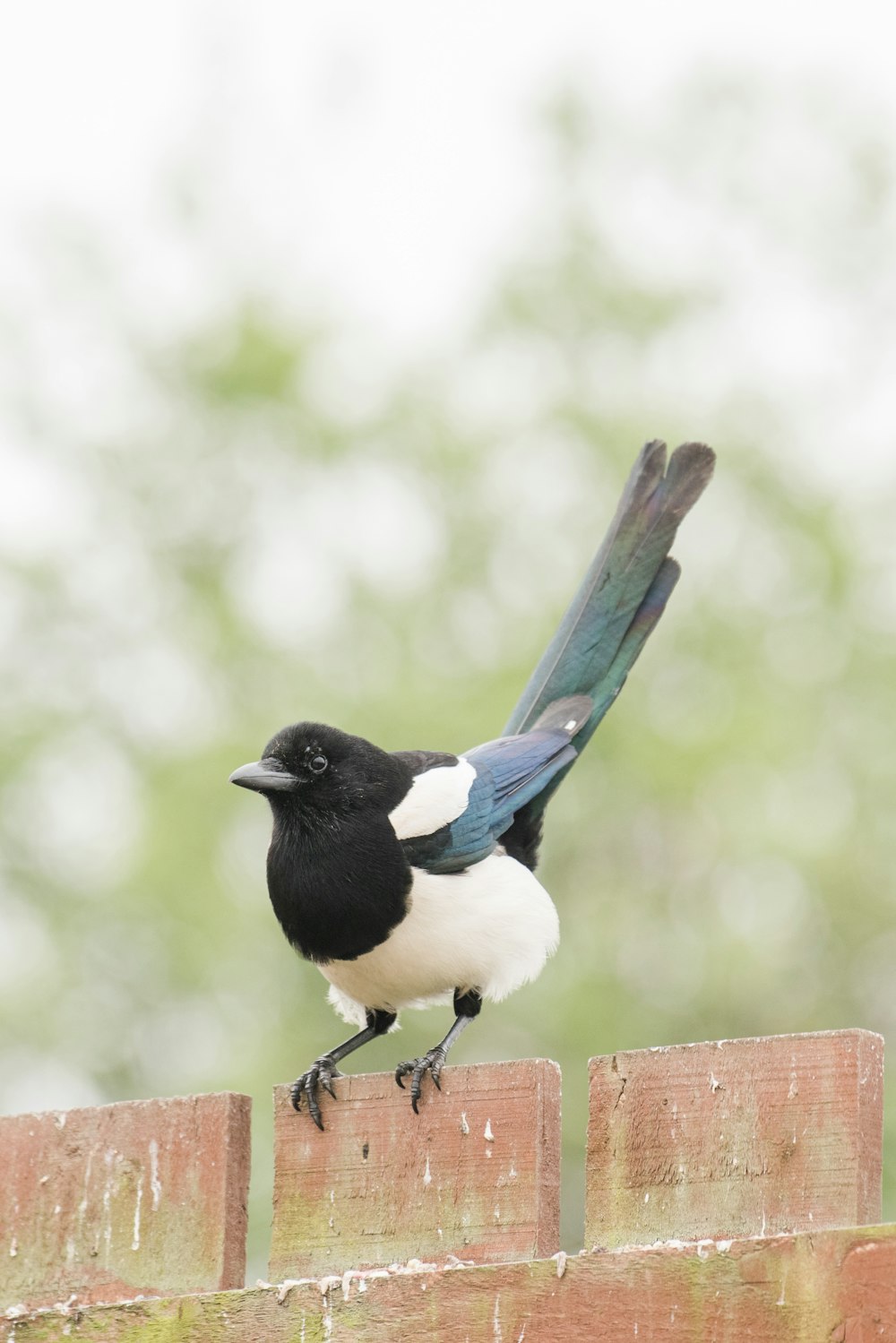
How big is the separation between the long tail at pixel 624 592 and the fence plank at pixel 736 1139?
1.29 metres

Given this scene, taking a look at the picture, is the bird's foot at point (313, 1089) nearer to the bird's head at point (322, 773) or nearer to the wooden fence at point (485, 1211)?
the wooden fence at point (485, 1211)

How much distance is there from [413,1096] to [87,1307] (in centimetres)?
41

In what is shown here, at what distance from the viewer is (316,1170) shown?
2.00 m

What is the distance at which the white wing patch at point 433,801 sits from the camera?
288cm

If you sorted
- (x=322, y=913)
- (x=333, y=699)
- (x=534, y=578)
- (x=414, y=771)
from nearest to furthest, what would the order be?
(x=322, y=913), (x=414, y=771), (x=333, y=699), (x=534, y=578)

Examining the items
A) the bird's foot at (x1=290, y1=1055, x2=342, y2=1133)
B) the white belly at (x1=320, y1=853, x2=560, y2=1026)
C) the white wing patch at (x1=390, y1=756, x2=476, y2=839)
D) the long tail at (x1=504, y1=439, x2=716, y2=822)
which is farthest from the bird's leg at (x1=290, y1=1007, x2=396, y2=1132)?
the long tail at (x1=504, y1=439, x2=716, y2=822)

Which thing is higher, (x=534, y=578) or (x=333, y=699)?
(x=534, y=578)

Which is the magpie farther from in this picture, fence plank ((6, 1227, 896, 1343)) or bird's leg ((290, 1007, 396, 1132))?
fence plank ((6, 1227, 896, 1343))

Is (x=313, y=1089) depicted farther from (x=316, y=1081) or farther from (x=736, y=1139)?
(x=736, y=1139)

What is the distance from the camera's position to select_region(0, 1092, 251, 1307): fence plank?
6.66 feet

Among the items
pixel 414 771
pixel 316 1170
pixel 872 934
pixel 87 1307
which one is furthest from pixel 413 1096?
pixel 872 934

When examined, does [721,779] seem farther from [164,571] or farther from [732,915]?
[164,571]

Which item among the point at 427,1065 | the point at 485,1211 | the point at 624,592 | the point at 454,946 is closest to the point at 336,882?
the point at 454,946

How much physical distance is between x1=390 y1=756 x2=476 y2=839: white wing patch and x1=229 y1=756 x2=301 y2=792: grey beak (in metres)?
0.17
